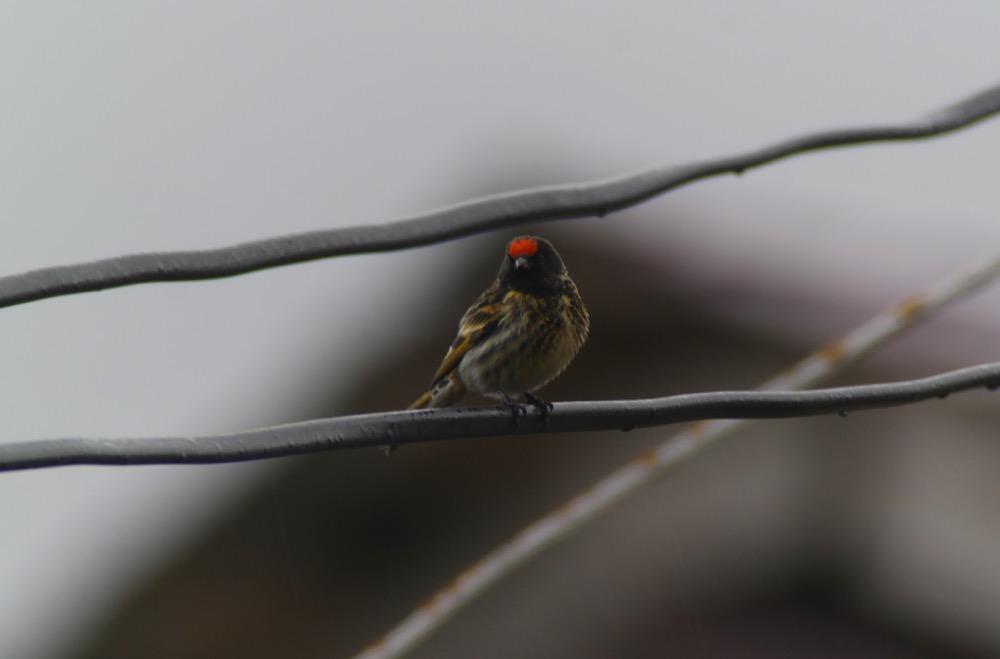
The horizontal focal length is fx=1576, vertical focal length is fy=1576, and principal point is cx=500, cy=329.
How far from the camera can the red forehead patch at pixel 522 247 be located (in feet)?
19.7

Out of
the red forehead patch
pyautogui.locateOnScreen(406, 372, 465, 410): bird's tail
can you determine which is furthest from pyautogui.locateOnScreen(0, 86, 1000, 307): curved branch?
pyautogui.locateOnScreen(406, 372, 465, 410): bird's tail

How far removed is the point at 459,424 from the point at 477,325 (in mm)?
2480

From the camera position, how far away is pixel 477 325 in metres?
6.15

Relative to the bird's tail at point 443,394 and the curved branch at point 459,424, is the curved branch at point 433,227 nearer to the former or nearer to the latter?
the curved branch at point 459,424

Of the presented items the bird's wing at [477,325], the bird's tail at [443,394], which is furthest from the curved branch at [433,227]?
the bird's tail at [443,394]

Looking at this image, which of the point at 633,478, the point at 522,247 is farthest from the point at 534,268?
the point at 633,478

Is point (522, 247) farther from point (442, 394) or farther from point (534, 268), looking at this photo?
point (442, 394)

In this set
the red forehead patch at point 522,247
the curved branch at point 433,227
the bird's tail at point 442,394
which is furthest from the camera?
the bird's tail at point 442,394

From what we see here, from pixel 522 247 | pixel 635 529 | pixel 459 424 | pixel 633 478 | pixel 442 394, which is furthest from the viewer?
pixel 635 529

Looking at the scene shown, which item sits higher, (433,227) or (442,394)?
(433,227)

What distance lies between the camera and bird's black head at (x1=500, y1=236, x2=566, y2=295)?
6066mm

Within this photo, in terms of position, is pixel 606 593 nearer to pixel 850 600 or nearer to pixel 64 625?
pixel 850 600

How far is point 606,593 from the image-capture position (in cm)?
1158

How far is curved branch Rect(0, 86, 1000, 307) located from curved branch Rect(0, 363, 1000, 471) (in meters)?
0.38
